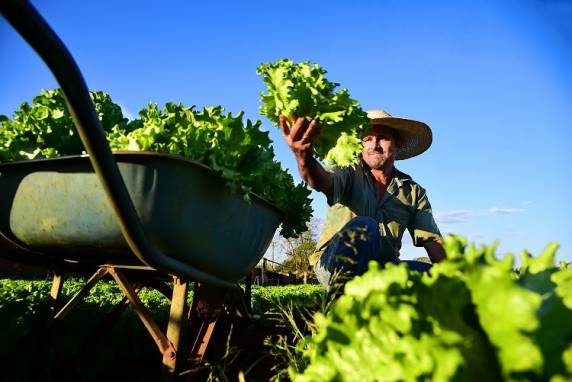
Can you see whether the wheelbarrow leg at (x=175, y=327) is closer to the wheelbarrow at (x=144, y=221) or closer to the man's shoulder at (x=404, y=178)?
the wheelbarrow at (x=144, y=221)

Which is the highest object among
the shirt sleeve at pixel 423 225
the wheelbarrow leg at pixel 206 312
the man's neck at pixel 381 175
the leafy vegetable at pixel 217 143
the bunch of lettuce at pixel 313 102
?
the bunch of lettuce at pixel 313 102

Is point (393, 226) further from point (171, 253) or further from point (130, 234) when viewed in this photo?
point (130, 234)

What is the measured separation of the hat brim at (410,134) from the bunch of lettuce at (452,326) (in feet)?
14.2

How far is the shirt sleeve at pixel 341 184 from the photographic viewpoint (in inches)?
173

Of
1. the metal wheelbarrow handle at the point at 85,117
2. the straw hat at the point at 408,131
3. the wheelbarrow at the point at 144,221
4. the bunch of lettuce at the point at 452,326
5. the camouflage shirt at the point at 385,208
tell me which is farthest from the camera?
the straw hat at the point at 408,131

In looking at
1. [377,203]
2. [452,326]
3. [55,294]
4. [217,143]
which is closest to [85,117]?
[217,143]

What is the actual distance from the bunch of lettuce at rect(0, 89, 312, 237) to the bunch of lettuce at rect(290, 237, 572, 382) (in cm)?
162

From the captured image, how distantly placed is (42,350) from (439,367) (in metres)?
2.97

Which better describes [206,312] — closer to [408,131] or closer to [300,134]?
[300,134]

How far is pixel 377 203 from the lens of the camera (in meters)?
4.96

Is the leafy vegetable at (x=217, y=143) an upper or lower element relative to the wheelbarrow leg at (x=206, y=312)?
upper

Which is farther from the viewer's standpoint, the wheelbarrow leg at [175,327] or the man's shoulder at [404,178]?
the man's shoulder at [404,178]

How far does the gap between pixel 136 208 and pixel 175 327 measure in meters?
0.71

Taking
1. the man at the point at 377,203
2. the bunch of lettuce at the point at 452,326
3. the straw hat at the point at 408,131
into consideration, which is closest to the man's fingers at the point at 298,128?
the man at the point at 377,203
